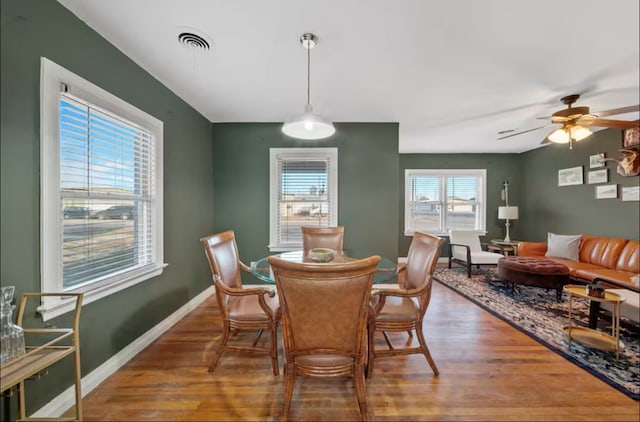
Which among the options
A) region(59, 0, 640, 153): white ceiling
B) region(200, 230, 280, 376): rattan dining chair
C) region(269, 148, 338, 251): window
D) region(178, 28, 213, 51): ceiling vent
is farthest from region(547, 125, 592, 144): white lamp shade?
region(178, 28, 213, 51): ceiling vent

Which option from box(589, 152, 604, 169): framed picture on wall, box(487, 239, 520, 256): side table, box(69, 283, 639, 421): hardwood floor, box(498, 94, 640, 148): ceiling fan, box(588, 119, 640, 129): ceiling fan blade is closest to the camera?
box(69, 283, 639, 421): hardwood floor

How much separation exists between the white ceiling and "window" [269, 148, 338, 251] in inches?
27.4

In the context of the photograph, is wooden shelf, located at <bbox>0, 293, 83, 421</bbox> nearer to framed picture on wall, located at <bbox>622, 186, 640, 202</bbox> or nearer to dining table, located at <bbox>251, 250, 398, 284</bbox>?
dining table, located at <bbox>251, 250, 398, 284</bbox>

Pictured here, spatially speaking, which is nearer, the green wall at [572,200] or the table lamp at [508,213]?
the green wall at [572,200]

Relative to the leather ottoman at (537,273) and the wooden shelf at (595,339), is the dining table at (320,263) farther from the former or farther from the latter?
the leather ottoman at (537,273)

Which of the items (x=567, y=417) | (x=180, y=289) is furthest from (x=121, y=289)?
(x=567, y=417)

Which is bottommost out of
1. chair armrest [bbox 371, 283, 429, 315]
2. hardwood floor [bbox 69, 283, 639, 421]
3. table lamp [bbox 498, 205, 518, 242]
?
hardwood floor [bbox 69, 283, 639, 421]

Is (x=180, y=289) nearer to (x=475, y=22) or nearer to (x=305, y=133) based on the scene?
(x=305, y=133)

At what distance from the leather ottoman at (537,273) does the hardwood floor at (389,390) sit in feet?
4.95

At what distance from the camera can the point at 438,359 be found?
6.68ft

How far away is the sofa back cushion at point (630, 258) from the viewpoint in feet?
10.3

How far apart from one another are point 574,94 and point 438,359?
2996 millimetres

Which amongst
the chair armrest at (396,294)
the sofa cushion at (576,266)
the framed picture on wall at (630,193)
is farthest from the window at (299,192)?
the framed picture on wall at (630,193)

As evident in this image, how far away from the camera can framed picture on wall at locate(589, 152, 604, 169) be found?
3.83 m
